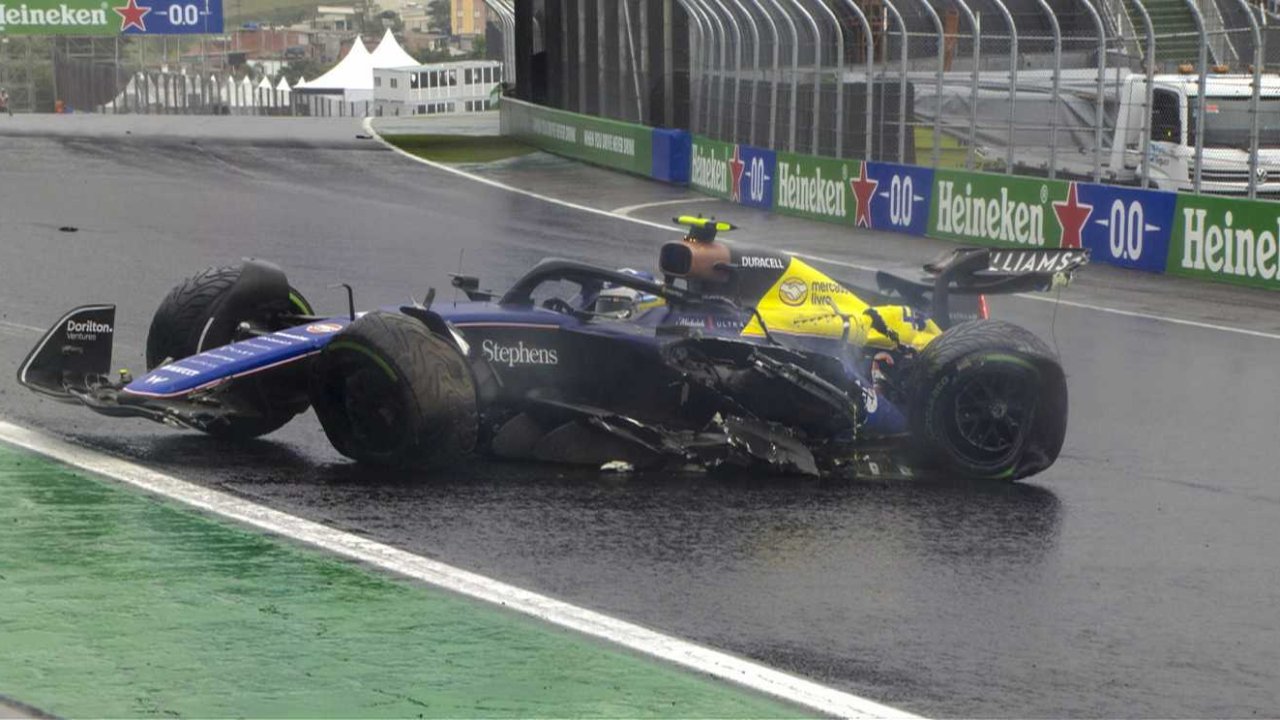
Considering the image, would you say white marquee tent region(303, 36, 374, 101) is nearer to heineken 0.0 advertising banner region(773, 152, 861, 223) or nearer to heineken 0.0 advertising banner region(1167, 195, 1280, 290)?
heineken 0.0 advertising banner region(773, 152, 861, 223)

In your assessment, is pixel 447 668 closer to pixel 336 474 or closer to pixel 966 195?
pixel 336 474

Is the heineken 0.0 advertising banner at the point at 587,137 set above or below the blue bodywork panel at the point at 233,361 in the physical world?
below

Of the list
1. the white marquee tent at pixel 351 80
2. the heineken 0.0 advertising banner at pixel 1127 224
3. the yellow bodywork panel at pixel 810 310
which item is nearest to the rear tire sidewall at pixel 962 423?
the yellow bodywork panel at pixel 810 310

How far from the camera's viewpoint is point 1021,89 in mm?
22844

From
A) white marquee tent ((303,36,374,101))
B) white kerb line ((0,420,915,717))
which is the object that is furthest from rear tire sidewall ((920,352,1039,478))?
white marquee tent ((303,36,374,101))

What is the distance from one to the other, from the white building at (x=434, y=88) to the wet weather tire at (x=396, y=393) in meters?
71.0

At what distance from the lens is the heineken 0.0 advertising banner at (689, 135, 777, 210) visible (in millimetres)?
26766

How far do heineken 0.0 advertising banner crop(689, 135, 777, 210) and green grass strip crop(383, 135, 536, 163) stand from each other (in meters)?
6.09

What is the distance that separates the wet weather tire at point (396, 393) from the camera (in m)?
8.61

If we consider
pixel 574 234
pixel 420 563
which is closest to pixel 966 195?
pixel 574 234

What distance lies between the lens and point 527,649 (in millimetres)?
6270

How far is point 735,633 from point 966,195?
1676 centimetres

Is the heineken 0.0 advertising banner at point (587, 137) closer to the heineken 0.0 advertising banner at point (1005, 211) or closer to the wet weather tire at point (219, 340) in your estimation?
the heineken 0.0 advertising banner at point (1005, 211)

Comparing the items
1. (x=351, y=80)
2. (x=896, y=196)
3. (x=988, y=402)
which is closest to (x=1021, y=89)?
(x=896, y=196)
